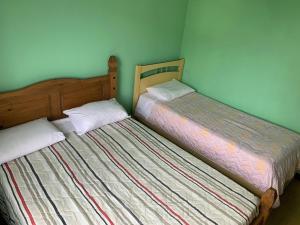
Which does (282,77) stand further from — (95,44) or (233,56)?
(95,44)

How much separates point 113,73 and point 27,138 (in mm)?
1107

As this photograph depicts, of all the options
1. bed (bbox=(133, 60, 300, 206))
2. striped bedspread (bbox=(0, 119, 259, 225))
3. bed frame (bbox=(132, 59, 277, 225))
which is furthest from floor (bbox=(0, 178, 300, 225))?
bed frame (bbox=(132, 59, 277, 225))

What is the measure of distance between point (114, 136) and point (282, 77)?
1864 mm

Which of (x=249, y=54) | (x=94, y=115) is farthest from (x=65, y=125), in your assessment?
(x=249, y=54)

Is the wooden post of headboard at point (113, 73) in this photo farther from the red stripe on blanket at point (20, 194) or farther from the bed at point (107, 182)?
the red stripe on blanket at point (20, 194)

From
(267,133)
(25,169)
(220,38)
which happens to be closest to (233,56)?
(220,38)

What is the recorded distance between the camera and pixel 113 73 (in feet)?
8.90

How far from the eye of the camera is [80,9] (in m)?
2.26

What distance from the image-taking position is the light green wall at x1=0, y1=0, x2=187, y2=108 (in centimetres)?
201

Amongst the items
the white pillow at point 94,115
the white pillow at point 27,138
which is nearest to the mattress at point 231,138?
the white pillow at point 94,115

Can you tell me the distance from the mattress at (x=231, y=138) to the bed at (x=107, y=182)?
403 mm

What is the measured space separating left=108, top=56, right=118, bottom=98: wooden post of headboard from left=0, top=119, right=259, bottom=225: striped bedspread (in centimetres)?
72

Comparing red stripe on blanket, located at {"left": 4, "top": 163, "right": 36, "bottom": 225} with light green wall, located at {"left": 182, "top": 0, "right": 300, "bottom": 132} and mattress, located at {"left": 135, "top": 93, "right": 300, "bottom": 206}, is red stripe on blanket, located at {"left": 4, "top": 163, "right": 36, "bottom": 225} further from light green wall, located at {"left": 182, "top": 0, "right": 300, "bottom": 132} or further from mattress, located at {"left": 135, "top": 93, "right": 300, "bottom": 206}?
light green wall, located at {"left": 182, "top": 0, "right": 300, "bottom": 132}

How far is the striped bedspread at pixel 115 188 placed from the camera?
1551mm
